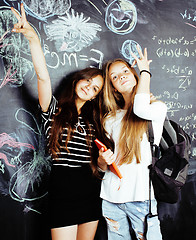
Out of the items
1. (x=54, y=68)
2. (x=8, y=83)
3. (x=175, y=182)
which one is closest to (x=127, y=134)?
(x=175, y=182)

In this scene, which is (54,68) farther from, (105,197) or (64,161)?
(105,197)

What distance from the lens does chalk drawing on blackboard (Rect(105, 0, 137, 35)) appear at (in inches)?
69.6

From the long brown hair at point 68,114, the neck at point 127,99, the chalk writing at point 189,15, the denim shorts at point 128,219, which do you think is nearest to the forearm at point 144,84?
the neck at point 127,99

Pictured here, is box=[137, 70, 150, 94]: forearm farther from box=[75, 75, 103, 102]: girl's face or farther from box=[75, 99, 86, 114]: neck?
box=[75, 99, 86, 114]: neck

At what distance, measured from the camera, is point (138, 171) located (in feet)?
4.70

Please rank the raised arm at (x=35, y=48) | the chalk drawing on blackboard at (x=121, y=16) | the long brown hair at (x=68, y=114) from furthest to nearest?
the chalk drawing on blackboard at (x=121, y=16) < the long brown hair at (x=68, y=114) < the raised arm at (x=35, y=48)

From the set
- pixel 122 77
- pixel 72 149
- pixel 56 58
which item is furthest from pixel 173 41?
pixel 72 149

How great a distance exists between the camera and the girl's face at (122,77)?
1.54 m

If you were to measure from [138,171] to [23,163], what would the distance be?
744 millimetres

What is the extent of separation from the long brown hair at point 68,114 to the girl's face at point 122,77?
3.4 inches

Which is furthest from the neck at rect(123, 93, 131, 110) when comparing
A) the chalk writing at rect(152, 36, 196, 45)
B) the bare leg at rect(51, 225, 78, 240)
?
the bare leg at rect(51, 225, 78, 240)

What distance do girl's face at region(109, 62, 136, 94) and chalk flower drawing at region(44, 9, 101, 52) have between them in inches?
11.6

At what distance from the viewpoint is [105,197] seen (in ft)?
4.90

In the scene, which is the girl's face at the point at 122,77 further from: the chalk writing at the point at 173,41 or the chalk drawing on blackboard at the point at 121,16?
the chalk writing at the point at 173,41
